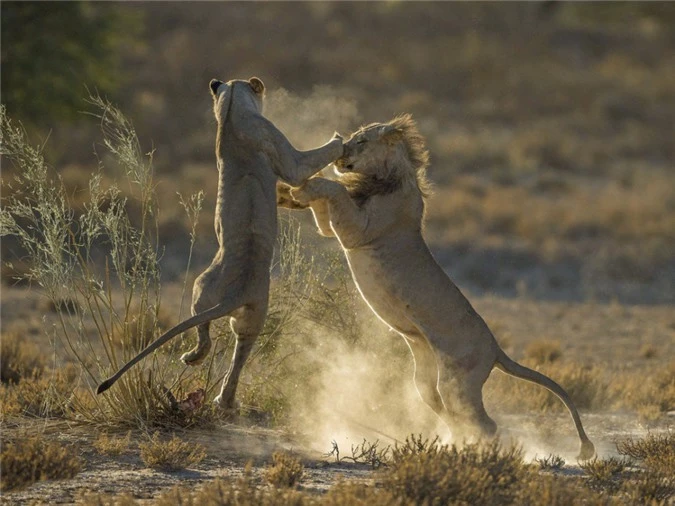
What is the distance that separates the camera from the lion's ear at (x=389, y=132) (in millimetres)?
8781

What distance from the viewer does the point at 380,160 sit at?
8.82m

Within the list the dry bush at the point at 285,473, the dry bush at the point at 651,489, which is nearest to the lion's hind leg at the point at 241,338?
the dry bush at the point at 285,473

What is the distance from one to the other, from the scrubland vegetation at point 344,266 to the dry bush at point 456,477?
0.02m

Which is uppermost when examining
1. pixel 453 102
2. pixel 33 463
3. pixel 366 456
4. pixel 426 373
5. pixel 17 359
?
pixel 453 102

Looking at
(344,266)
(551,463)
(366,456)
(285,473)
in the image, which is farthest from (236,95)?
(551,463)

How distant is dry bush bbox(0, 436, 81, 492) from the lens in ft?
23.5

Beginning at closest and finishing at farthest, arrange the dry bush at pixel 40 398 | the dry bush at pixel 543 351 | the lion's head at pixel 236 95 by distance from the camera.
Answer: the lion's head at pixel 236 95
the dry bush at pixel 40 398
the dry bush at pixel 543 351

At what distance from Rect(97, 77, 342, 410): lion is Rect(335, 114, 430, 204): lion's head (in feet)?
2.21

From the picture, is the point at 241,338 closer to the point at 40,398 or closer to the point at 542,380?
the point at 542,380

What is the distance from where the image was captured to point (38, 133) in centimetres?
2416

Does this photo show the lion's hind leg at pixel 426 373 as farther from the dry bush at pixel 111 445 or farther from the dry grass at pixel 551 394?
the dry grass at pixel 551 394

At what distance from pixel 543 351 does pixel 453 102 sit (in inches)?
912

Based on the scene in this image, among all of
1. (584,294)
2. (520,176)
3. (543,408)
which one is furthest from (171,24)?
(543,408)

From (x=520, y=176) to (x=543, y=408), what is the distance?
18.1 m
